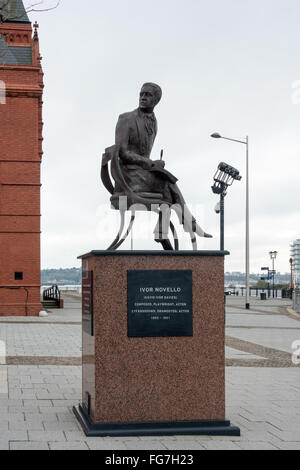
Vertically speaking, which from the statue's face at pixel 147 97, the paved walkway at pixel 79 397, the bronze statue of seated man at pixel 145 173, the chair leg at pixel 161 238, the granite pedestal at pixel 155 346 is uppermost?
the statue's face at pixel 147 97

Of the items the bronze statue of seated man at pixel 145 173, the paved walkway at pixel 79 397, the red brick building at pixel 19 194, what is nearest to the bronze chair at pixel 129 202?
the bronze statue of seated man at pixel 145 173

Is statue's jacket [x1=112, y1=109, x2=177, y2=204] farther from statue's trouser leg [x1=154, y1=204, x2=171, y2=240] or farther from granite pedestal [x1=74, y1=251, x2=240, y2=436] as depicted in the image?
granite pedestal [x1=74, y1=251, x2=240, y2=436]

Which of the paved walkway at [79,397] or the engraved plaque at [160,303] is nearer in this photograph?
the paved walkway at [79,397]

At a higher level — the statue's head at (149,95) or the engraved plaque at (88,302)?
the statue's head at (149,95)

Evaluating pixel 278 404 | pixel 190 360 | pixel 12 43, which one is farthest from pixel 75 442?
pixel 12 43

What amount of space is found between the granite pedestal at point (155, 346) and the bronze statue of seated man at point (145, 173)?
856 mm

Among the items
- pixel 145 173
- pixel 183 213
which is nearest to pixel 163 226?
pixel 183 213

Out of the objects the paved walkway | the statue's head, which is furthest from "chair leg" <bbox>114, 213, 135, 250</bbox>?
the paved walkway

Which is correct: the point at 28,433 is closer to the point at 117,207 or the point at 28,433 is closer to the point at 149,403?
the point at 149,403

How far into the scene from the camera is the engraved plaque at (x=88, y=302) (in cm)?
766

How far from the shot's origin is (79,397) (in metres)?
9.79

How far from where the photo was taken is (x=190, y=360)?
768 cm

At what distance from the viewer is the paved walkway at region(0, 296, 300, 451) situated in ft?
23.3

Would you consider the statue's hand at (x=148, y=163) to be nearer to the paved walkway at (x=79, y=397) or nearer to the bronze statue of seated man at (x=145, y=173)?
the bronze statue of seated man at (x=145, y=173)
